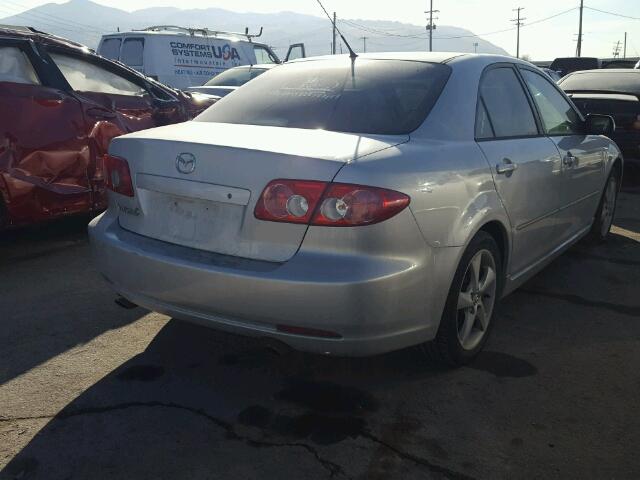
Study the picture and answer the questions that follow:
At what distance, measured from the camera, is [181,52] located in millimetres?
16031

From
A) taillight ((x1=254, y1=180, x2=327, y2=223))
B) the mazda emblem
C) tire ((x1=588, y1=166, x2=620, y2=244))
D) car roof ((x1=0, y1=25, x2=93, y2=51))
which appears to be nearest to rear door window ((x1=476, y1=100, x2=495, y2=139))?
taillight ((x1=254, y1=180, x2=327, y2=223))

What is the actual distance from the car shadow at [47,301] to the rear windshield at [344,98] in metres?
1.35

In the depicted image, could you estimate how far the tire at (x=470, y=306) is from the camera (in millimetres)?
2869

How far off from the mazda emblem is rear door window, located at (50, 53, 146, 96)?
283cm

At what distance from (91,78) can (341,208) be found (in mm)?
3755

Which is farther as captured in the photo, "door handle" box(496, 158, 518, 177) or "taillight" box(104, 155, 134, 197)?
"door handle" box(496, 158, 518, 177)

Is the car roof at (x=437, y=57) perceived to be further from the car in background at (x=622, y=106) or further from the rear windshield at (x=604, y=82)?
the rear windshield at (x=604, y=82)

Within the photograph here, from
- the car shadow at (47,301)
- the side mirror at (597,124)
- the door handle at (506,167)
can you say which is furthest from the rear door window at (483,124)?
the car shadow at (47,301)

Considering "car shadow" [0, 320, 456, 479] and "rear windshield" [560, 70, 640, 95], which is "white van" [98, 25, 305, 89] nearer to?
"rear windshield" [560, 70, 640, 95]

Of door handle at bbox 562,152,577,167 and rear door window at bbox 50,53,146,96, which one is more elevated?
rear door window at bbox 50,53,146,96

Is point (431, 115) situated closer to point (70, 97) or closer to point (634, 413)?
point (634, 413)

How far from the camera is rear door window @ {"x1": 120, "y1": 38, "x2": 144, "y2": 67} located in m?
15.5

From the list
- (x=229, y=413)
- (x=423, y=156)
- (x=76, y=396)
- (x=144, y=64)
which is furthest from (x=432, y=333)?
(x=144, y=64)

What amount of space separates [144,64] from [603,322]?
13.9 metres
